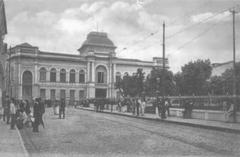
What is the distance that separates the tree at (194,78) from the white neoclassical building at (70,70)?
21.8 m

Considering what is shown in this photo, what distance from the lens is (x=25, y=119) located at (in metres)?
16.5

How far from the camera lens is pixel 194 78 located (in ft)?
177

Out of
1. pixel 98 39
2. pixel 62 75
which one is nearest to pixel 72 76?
pixel 62 75

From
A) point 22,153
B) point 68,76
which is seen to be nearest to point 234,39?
point 22,153

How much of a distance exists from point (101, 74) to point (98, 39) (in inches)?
384

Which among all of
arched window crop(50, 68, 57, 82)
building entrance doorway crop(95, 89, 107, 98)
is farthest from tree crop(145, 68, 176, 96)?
arched window crop(50, 68, 57, 82)

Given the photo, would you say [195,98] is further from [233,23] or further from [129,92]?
[129,92]

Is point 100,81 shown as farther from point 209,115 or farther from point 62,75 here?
point 209,115

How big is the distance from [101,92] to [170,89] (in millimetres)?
22748

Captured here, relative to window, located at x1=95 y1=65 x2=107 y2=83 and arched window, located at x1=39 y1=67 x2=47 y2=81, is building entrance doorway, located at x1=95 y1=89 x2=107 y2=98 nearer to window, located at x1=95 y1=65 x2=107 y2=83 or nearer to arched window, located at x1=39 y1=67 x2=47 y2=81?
window, located at x1=95 y1=65 x2=107 y2=83

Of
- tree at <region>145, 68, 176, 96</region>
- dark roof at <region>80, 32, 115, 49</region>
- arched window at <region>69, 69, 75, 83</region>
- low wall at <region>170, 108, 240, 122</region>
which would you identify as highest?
dark roof at <region>80, 32, 115, 49</region>

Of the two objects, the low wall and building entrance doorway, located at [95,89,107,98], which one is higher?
building entrance doorway, located at [95,89,107,98]

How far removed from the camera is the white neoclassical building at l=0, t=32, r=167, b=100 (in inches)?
2530

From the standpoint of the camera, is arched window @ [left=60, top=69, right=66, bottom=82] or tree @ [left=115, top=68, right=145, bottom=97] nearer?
tree @ [left=115, top=68, right=145, bottom=97]
